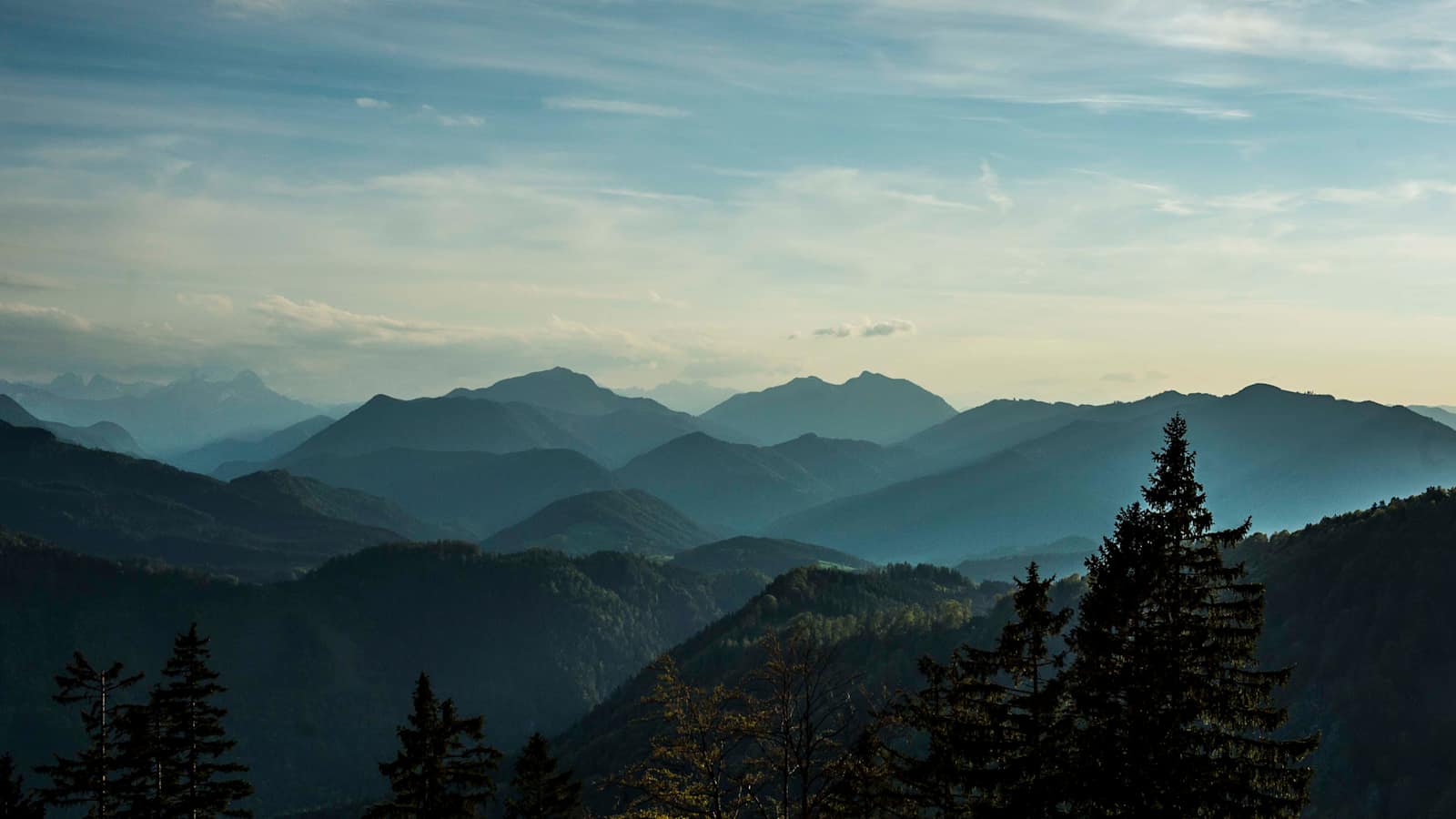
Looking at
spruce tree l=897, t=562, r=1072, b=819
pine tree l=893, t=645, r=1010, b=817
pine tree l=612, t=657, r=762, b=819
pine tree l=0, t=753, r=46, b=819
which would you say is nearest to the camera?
pine tree l=612, t=657, r=762, b=819

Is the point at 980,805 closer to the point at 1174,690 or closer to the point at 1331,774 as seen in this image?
the point at 1174,690

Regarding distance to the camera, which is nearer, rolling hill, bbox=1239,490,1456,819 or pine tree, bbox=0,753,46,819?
pine tree, bbox=0,753,46,819

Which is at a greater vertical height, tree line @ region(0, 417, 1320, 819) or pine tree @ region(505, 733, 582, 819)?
tree line @ region(0, 417, 1320, 819)

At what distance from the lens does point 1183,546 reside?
28.8 m

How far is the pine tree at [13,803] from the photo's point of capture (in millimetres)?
45875

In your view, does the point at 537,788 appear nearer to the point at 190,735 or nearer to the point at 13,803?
the point at 190,735

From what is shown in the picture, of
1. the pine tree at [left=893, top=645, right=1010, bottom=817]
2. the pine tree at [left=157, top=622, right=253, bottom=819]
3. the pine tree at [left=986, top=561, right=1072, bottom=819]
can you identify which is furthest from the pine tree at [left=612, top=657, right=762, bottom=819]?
the pine tree at [left=157, top=622, right=253, bottom=819]

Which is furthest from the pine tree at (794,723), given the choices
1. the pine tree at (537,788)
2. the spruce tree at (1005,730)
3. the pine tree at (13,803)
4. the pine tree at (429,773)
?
the pine tree at (13,803)

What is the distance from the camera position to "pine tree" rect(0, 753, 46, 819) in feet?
151

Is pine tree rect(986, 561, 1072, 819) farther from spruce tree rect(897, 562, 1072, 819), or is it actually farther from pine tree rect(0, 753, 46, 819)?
pine tree rect(0, 753, 46, 819)

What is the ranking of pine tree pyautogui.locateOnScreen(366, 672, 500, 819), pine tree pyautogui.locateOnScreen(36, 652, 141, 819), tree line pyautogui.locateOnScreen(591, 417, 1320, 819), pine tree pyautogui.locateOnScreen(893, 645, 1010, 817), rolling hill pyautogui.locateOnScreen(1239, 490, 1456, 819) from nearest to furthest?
tree line pyautogui.locateOnScreen(591, 417, 1320, 819)
pine tree pyautogui.locateOnScreen(893, 645, 1010, 817)
pine tree pyautogui.locateOnScreen(36, 652, 141, 819)
pine tree pyautogui.locateOnScreen(366, 672, 500, 819)
rolling hill pyautogui.locateOnScreen(1239, 490, 1456, 819)

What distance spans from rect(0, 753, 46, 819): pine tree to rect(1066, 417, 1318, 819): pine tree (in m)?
41.5

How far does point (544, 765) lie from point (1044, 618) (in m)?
29.4

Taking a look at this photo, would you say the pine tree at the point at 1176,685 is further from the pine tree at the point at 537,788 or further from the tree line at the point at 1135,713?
the pine tree at the point at 537,788
